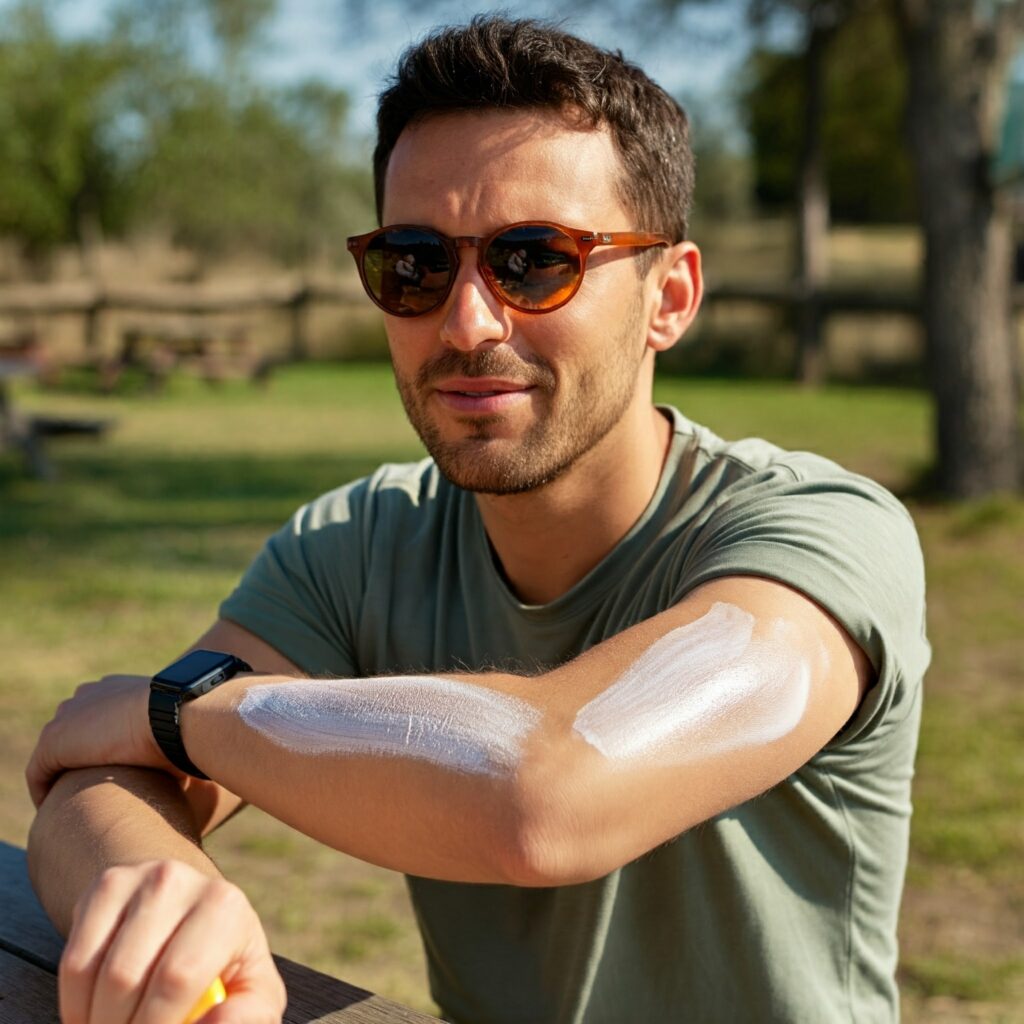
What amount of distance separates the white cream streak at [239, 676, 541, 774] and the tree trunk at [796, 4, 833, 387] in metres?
17.3

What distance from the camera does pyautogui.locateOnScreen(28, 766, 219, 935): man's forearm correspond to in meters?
1.58

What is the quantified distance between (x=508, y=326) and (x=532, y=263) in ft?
0.34

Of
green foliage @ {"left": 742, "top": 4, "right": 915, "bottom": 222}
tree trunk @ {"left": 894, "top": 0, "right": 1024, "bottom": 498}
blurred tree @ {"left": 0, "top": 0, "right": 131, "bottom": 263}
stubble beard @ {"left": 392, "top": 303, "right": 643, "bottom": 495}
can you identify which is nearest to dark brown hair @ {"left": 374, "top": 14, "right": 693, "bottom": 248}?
stubble beard @ {"left": 392, "top": 303, "right": 643, "bottom": 495}

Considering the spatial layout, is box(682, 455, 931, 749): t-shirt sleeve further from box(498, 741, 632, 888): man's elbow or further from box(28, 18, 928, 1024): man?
box(498, 741, 632, 888): man's elbow

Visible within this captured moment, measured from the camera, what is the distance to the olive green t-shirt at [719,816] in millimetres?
1744

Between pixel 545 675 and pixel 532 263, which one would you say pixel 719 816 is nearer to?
pixel 545 675

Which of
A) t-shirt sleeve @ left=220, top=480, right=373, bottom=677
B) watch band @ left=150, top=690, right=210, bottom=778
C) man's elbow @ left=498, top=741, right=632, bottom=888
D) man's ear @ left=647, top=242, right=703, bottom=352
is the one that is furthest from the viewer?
man's ear @ left=647, top=242, right=703, bottom=352

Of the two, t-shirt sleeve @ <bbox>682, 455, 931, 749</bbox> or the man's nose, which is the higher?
the man's nose

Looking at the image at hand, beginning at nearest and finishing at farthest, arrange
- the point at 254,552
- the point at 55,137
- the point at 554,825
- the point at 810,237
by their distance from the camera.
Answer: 1. the point at 554,825
2. the point at 254,552
3. the point at 810,237
4. the point at 55,137

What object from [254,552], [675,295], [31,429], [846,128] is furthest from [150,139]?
[675,295]

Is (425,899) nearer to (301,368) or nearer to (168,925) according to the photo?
(168,925)

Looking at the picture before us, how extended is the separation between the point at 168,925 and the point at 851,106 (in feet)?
85.7

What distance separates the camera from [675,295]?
232cm

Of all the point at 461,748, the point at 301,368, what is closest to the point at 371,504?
the point at 461,748
